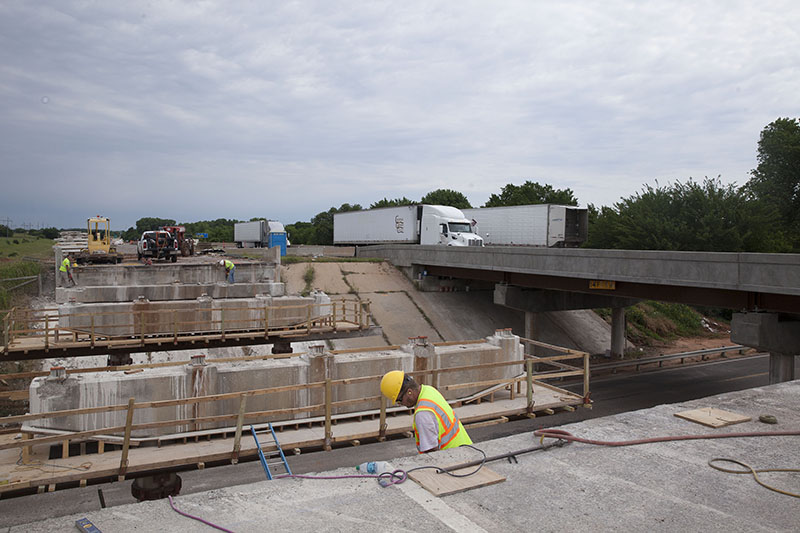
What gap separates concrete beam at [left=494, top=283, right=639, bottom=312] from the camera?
89.1ft

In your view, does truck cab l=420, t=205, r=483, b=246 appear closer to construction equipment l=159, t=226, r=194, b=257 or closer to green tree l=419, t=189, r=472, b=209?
construction equipment l=159, t=226, r=194, b=257

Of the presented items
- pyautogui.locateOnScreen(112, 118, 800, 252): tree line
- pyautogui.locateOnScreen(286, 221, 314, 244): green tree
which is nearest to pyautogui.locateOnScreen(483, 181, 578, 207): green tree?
pyautogui.locateOnScreen(112, 118, 800, 252): tree line

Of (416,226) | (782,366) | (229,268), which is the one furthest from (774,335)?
(229,268)

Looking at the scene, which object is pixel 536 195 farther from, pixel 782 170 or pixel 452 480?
pixel 452 480

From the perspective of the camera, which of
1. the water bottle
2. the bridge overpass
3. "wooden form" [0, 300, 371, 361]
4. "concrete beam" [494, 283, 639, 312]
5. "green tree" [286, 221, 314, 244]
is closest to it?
the water bottle

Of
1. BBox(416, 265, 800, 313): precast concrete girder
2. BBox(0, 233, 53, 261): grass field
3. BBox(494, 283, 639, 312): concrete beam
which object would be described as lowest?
BBox(494, 283, 639, 312): concrete beam

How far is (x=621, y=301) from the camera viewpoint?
2953 cm

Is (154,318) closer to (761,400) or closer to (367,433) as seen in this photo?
(367,433)

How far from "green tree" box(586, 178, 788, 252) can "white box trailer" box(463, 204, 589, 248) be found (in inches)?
368

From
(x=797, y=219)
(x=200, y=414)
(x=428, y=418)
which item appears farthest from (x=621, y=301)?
(x=797, y=219)

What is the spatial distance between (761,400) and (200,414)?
10629 millimetres

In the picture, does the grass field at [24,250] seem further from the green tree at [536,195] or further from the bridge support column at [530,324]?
the green tree at [536,195]

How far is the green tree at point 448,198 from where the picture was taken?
3385 inches

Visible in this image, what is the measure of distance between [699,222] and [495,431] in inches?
1260
